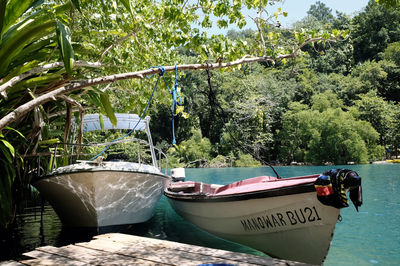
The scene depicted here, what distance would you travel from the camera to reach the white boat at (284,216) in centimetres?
391

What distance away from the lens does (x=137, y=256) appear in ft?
10.4

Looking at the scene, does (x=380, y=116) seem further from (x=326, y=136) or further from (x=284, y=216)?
(x=284, y=216)

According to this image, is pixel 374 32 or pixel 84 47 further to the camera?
pixel 374 32

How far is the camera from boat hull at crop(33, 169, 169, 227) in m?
5.40

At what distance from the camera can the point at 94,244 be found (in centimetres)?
372

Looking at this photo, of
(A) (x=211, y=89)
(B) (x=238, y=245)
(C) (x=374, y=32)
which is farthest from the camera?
(C) (x=374, y=32)

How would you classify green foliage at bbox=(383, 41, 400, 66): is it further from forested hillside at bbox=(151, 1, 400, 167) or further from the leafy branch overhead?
the leafy branch overhead

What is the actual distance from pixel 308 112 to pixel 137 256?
3400 cm

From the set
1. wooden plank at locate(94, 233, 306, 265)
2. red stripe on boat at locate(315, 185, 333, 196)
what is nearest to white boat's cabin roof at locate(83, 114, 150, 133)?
wooden plank at locate(94, 233, 306, 265)

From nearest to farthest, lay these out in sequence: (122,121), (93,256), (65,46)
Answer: (65,46), (93,256), (122,121)

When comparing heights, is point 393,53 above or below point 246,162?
above

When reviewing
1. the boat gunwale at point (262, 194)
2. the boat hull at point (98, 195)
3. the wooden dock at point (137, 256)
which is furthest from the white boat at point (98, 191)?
the wooden dock at point (137, 256)

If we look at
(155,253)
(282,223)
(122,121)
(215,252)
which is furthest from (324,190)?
(122,121)

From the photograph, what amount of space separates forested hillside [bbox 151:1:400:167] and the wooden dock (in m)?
25.1
